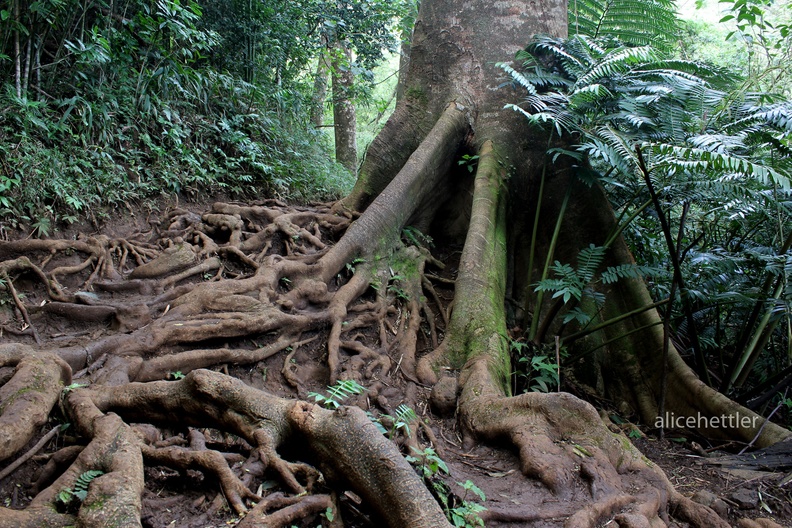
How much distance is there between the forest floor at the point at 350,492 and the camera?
2260 millimetres

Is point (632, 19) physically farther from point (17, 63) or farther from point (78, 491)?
point (78, 491)

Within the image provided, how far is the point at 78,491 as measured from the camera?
210cm

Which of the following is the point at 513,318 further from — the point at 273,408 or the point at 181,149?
the point at 181,149

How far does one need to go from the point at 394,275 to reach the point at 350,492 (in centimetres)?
297

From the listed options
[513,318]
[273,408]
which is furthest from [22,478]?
[513,318]

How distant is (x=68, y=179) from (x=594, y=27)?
21.3ft

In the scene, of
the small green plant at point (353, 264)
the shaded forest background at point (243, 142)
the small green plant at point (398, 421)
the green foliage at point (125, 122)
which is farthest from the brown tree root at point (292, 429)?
the green foliage at point (125, 122)

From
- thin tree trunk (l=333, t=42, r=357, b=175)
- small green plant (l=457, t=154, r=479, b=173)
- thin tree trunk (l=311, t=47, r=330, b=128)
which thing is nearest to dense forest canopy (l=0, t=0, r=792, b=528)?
small green plant (l=457, t=154, r=479, b=173)

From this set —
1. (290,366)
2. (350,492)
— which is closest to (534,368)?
(290,366)

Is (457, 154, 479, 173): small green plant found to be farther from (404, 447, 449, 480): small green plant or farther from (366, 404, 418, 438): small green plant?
(404, 447, 449, 480): small green plant

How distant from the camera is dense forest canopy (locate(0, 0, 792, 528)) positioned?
245 cm

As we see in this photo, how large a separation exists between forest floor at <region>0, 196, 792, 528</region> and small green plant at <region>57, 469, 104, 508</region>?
24 cm

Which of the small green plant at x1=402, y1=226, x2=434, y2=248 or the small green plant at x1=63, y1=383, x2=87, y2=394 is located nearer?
the small green plant at x1=63, y1=383, x2=87, y2=394

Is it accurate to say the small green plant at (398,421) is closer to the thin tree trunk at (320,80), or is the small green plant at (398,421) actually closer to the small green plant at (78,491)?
the small green plant at (78,491)
